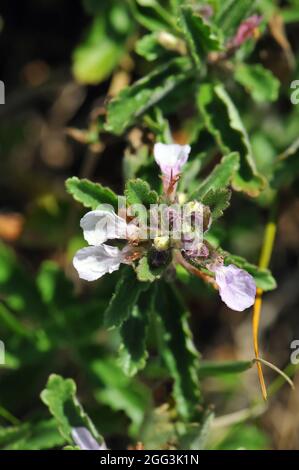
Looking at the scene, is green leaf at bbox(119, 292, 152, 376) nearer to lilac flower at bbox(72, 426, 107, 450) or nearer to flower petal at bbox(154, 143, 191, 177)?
lilac flower at bbox(72, 426, 107, 450)

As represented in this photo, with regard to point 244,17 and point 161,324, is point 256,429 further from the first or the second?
point 244,17

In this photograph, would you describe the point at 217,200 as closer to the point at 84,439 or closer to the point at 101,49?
the point at 84,439

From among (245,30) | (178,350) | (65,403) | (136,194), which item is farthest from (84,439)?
(245,30)

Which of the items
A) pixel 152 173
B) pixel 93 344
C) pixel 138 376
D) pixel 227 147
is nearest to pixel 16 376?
pixel 93 344

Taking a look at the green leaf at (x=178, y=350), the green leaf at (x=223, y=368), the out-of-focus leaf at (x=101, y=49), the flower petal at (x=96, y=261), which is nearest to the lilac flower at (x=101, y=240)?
the flower petal at (x=96, y=261)

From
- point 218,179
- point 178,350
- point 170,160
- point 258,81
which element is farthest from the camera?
point 258,81

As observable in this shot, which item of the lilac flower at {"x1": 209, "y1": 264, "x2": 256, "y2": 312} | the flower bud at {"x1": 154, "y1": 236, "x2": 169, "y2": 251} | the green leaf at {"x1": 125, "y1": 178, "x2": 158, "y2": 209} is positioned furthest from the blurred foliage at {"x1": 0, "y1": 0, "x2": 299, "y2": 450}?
the lilac flower at {"x1": 209, "y1": 264, "x2": 256, "y2": 312}
